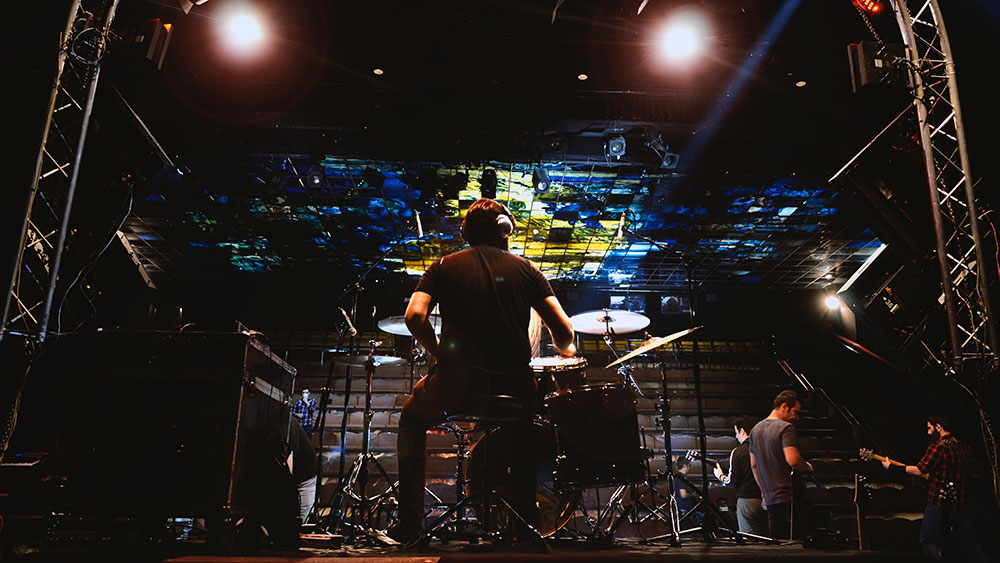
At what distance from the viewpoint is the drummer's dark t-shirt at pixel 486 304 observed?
2.81 meters

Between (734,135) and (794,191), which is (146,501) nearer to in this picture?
(734,135)

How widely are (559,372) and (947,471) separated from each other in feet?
13.7

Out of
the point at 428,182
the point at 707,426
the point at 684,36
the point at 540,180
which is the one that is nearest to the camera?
the point at 684,36

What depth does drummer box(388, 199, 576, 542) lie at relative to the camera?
2775 mm

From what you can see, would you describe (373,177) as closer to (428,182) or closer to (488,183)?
(428,182)

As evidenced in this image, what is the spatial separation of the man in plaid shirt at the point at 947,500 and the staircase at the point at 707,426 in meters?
1.13

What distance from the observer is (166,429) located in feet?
10.4

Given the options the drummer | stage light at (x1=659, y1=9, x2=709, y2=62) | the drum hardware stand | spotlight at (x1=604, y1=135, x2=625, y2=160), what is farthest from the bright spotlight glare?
the drummer

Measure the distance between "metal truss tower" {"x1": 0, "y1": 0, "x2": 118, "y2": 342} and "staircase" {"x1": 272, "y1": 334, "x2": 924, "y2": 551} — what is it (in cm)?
298

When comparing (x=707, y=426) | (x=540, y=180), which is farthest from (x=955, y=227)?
(x=707, y=426)

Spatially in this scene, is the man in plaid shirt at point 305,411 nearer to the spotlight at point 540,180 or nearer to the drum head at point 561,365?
the drum head at point 561,365

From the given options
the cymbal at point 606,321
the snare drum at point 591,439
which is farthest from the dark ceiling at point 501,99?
the snare drum at point 591,439

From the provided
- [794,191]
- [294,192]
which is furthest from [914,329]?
[294,192]

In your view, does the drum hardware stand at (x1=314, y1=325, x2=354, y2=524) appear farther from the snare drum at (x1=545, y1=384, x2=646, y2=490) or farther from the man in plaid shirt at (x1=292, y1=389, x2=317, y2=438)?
the snare drum at (x1=545, y1=384, x2=646, y2=490)
